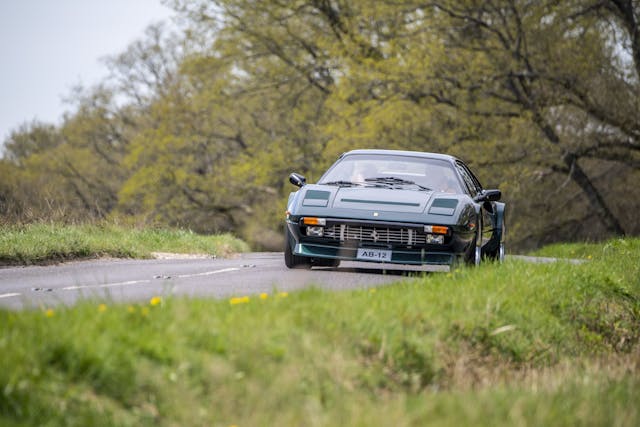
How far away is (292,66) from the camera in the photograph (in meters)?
40.6

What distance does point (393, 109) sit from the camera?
3197 centimetres

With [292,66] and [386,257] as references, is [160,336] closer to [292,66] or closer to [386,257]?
[386,257]

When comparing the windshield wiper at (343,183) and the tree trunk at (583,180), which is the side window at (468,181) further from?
the tree trunk at (583,180)

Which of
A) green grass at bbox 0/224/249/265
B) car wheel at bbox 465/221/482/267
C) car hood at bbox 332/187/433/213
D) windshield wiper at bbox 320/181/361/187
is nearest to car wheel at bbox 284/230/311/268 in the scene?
car hood at bbox 332/187/433/213

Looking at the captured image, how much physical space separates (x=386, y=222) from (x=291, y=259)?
1520mm

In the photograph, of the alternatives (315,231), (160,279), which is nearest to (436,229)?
(315,231)

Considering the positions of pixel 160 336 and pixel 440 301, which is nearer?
pixel 160 336

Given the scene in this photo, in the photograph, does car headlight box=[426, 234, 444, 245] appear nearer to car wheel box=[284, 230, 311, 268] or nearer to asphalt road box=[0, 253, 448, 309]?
asphalt road box=[0, 253, 448, 309]

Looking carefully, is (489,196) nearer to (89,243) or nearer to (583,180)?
(89,243)

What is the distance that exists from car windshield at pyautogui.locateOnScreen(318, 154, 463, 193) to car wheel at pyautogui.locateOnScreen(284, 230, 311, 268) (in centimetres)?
108

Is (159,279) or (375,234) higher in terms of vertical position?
(375,234)

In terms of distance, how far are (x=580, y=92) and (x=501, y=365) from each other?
Result: 2285 cm

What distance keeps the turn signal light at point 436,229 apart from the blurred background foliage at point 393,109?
917 centimetres

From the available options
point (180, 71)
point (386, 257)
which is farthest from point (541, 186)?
point (386, 257)
